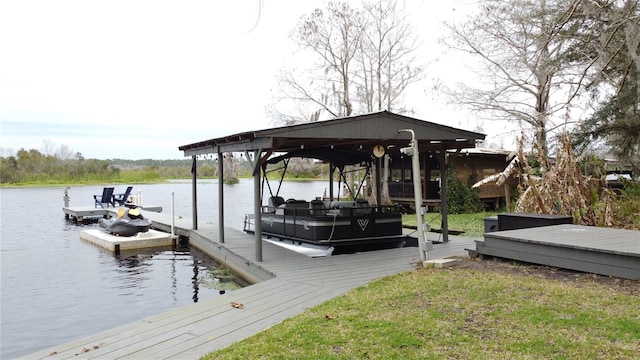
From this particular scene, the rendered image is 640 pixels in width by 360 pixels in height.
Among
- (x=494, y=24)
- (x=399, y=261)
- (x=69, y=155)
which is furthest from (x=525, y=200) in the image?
(x=69, y=155)

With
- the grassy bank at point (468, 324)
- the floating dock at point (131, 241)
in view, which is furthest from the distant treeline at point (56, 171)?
the grassy bank at point (468, 324)

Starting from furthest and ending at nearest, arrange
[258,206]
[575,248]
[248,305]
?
[258,206] < [575,248] < [248,305]

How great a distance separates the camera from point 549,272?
257 inches

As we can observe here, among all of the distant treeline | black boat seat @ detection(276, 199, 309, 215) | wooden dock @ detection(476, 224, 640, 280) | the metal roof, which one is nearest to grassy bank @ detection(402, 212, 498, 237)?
the metal roof

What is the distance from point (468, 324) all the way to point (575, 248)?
9.60ft

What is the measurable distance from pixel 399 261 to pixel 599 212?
6.63 m

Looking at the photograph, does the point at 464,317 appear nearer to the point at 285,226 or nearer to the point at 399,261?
the point at 399,261

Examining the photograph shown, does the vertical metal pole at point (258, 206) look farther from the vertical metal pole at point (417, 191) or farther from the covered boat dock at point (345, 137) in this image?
the vertical metal pole at point (417, 191)

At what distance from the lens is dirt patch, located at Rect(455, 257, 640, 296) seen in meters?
5.58

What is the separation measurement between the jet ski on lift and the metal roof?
589 centimetres

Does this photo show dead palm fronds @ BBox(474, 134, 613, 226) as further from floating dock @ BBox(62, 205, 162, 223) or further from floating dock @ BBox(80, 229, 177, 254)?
floating dock @ BBox(62, 205, 162, 223)

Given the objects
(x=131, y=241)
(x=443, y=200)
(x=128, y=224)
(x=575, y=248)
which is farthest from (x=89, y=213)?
(x=575, y=248)

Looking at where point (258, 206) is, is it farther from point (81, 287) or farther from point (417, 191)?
point (81, 287)

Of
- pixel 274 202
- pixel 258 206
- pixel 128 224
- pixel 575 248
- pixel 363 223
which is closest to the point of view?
pixel 575 248
